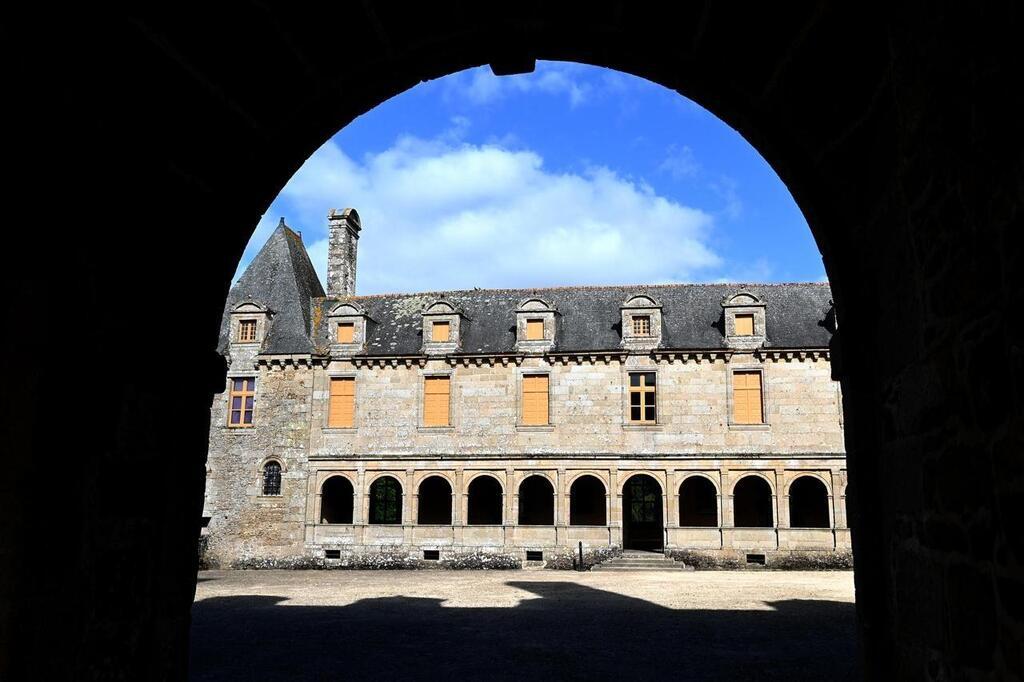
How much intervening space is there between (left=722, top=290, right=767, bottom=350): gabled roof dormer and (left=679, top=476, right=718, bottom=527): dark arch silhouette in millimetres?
5067

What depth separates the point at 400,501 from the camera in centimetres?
2888

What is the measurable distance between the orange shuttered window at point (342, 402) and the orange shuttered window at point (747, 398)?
12148 millimetres

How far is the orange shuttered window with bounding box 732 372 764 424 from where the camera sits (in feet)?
82.1

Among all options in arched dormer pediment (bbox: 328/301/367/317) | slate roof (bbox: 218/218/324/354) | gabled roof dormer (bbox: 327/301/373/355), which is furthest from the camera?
slate roof (bbox: 218/218/324/354)

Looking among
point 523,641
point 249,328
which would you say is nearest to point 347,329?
point 249,328

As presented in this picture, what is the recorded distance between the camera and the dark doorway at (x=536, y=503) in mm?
27766

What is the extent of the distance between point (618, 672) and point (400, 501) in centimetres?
2147

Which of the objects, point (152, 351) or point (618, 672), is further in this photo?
point (618, 672)

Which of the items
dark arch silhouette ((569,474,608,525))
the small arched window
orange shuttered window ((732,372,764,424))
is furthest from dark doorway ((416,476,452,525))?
orange shuttered window ((732,372,764,424))

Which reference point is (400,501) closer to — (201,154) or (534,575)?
(534,575)

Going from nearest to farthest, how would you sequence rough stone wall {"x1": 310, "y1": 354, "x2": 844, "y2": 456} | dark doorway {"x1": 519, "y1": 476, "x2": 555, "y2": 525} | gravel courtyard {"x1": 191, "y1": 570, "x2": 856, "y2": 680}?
gravel courtyard {"x1": 191, "y1": 570, "x2": 856, "y2": 680}
rough stone wall {"x1": 310, "y1": 354, "x2": 844, "y2": 456}
dark doorway {"x1": 519, "y1": 476, "x2": 555, "y2": 525}

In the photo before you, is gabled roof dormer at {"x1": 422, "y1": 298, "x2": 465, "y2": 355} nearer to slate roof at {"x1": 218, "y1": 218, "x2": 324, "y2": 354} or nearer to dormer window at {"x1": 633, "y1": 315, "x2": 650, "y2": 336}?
slate roof at {"x1": 218, "y1": 218, "x2": 324, "y2": 354}

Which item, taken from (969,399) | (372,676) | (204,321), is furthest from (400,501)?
(969,399)

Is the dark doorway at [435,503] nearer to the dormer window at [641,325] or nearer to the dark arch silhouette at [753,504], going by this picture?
the dormer window at [641,325]
